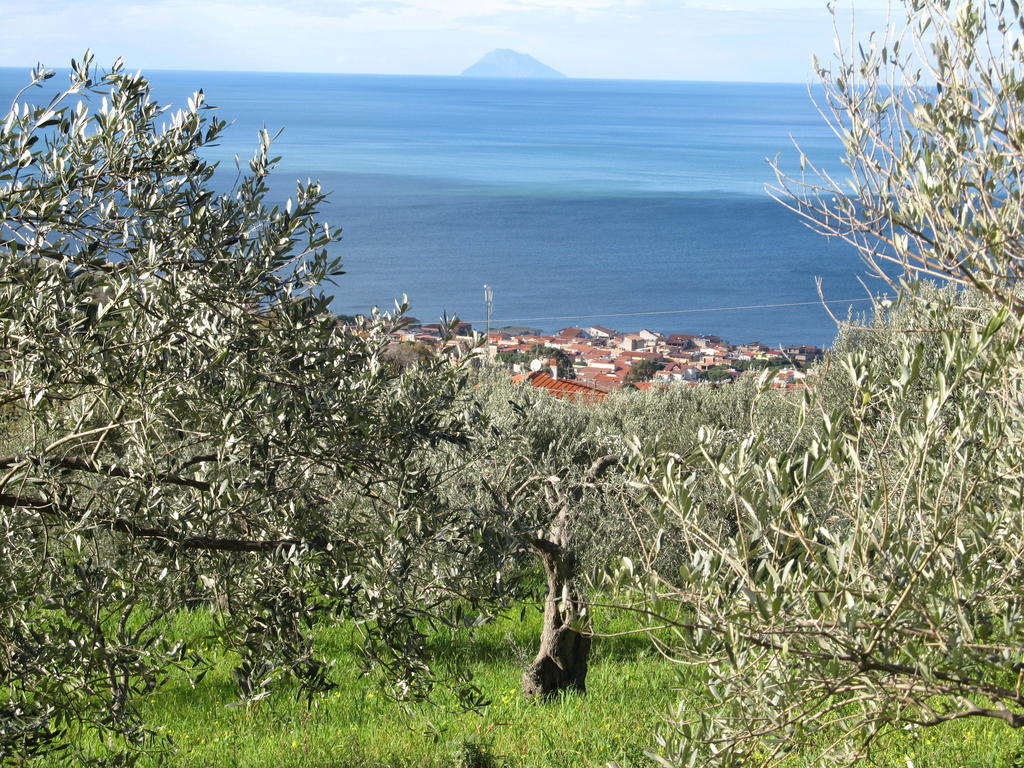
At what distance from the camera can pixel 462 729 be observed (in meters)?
6.67

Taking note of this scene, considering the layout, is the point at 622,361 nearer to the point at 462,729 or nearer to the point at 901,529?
the point at 462,729

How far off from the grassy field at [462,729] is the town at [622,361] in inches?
232

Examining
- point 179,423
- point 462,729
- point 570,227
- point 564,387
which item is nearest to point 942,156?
point 179,423

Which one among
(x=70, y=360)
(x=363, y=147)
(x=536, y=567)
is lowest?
(x=536, y=567)

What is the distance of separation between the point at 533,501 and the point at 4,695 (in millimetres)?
4112

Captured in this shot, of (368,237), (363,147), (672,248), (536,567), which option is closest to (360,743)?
(536,567)

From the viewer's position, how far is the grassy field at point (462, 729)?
5875 millimetres

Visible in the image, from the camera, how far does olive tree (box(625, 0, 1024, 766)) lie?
7.28 ft

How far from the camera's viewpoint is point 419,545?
3.64 m

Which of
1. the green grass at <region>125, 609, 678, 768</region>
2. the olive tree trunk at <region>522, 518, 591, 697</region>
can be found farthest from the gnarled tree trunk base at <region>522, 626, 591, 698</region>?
the green grass at <region>125, 609, 678, 768</region>

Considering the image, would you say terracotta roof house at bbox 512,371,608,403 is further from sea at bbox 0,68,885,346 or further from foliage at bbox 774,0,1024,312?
foliage at bbox 774,0,1024,312

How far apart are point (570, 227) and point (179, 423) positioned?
264 feet

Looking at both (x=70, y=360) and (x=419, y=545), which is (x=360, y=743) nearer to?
(x=419, y=545)

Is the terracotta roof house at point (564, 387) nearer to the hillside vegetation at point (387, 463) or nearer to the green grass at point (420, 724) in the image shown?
the green grass at point (420, 724)
